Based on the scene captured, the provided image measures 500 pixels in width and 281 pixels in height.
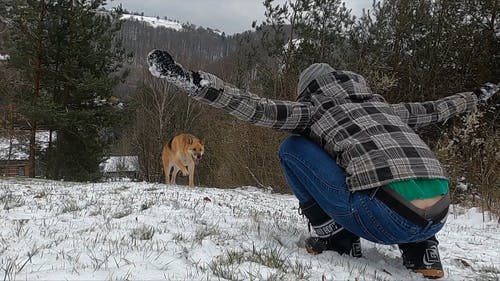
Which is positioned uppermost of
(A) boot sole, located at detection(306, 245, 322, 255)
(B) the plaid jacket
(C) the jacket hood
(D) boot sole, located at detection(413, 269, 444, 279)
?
(C) the jacket hood

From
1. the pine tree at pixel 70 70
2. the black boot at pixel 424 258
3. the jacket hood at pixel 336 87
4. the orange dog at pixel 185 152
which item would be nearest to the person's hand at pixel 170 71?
the jacket hood at pixel 336 87

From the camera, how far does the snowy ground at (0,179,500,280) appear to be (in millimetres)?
2355

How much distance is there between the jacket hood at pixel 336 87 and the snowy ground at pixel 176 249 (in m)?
1.04

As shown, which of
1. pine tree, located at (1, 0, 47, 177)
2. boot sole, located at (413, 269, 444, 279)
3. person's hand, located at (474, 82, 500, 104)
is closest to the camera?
boot sole, located at (413, 269, 444, 279)

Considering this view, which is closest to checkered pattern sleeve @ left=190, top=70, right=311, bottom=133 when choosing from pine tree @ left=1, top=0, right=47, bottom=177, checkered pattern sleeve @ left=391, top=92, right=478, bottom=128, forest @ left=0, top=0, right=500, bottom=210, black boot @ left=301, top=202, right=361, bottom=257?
black boot @ left=301, top=202, right=361, bottom=257

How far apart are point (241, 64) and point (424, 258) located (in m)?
20.8

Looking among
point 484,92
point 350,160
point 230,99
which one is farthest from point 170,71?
point 484,92

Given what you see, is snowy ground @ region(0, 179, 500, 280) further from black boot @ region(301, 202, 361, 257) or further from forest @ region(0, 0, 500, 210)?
forest @ region(0, 0, 500, 210)

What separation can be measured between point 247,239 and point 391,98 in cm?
1390

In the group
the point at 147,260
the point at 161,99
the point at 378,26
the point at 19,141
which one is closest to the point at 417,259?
the point at 147,260

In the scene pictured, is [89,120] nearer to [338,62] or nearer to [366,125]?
[338,62]

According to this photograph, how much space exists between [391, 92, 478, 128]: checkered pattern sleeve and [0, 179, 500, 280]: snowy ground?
0.98 metres

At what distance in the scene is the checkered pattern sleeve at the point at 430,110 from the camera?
3402 mm

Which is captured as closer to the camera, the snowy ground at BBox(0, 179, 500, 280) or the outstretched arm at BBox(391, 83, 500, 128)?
the snowy ground at BBox(0, 179, 500, 280)
